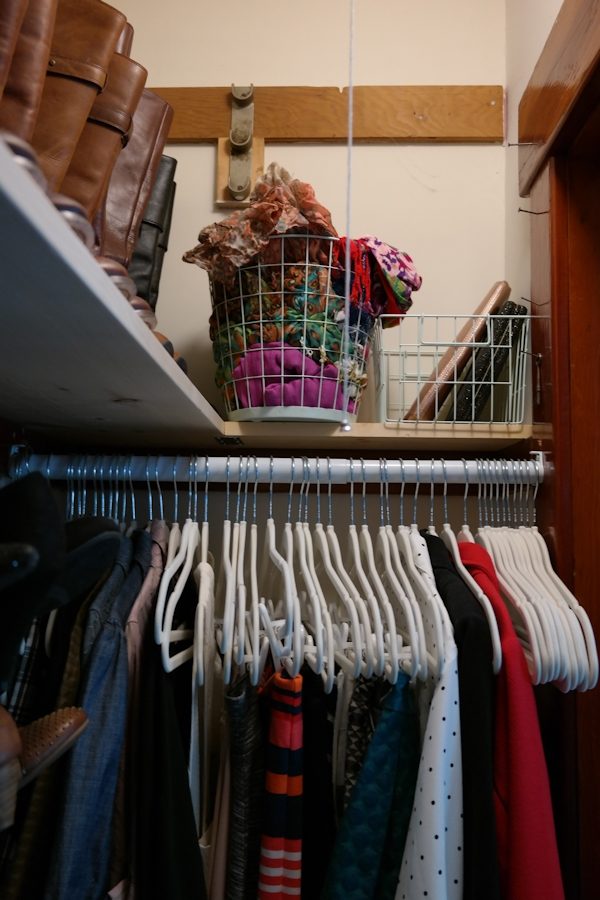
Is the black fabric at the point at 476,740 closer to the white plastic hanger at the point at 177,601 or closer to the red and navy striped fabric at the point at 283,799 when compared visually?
the red and navy striped fabric at the point at 283,799

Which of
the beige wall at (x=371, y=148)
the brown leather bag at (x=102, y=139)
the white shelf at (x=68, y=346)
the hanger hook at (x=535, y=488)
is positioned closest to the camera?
the white shelf at (x=68, y=346)

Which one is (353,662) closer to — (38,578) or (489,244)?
(38,578)

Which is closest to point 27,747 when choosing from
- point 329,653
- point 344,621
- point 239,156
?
point 329,653

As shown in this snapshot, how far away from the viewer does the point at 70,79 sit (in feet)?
1.80

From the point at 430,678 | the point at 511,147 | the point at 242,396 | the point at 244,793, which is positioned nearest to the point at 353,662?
the point at 430,678

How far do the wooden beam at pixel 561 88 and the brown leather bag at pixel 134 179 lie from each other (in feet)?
1.85

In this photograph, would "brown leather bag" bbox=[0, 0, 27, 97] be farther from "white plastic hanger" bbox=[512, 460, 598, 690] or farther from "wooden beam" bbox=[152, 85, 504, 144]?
"wooden beam" bbox=[152, 85, 504, 144]

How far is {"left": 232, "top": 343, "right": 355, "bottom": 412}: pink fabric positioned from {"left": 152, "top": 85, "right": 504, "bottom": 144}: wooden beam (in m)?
0.60

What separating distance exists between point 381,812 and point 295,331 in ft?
2.02

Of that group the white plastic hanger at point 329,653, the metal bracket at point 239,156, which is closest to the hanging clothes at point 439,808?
the white plastic hanger at point 329,653

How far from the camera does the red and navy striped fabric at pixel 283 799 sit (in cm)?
70

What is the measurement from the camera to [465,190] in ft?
3.98

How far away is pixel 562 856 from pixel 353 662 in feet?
1.34

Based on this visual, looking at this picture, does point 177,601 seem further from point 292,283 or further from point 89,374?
point 292,283
